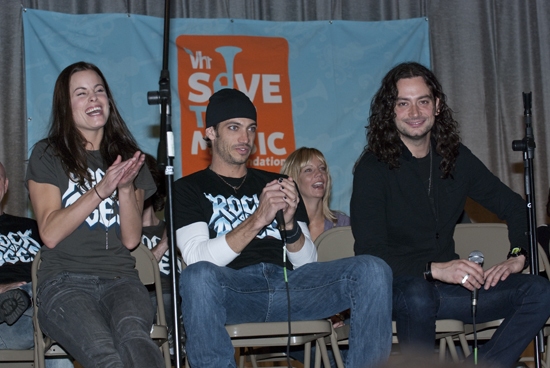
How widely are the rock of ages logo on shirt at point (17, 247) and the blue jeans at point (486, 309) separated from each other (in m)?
1.73

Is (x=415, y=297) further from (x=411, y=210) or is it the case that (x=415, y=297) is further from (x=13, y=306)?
(x=13, y=306)

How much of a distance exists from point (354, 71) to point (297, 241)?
2266 mm

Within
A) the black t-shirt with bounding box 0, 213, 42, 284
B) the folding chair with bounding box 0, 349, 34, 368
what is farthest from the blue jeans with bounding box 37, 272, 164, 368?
the black t-shirt with bounding box 0, 213, 42, 284

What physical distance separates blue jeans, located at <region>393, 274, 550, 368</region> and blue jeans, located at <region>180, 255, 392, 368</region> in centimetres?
18

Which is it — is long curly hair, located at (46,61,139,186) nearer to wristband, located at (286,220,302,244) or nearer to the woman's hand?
the woman's hand

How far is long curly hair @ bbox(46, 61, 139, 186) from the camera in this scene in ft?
8.44

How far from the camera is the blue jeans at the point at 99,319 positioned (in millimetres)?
2174

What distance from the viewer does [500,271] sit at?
2.73 m

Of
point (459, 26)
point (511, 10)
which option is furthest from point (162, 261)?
point (511, 10)

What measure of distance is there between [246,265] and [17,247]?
4.20 ft

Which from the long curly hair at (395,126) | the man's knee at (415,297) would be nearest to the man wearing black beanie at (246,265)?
the man's knee at (415,297)

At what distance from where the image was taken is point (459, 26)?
4918 millimetres

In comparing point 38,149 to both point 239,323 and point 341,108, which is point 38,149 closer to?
point 239,323

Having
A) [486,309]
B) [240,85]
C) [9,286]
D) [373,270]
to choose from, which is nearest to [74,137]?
[9,286]
